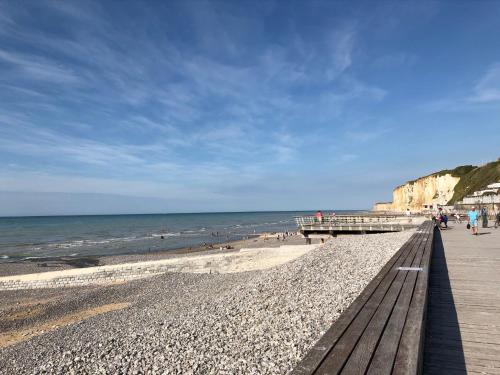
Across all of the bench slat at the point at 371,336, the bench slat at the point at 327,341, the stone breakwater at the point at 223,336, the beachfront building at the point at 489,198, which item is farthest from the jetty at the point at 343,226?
the bench slat at the point at 327,341

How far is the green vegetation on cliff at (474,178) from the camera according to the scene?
56338 millimetres

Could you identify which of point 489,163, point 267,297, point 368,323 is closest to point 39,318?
point 267,297

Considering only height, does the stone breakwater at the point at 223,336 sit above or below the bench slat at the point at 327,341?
below

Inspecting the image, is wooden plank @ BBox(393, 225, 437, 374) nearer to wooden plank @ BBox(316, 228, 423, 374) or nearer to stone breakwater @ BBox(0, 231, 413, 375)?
wooden plank @ BBox(316, 228, 423, 374)

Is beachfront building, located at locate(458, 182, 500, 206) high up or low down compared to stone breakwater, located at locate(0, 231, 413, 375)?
up

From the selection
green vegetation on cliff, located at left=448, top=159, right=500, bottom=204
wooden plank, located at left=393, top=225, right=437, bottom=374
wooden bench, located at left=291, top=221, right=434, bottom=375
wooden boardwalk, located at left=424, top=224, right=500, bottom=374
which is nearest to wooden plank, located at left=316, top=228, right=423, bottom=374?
wooden bench, located at left=291, top=221, right=434, bottom=375

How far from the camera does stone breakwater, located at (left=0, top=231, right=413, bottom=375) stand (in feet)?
17.0

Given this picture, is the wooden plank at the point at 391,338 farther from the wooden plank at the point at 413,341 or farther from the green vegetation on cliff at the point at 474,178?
the green vegetation on cliff at the point at 474,178

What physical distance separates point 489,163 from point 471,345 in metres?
74.3

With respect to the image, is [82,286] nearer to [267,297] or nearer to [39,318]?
[39,318]

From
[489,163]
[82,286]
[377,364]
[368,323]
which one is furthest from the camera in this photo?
[489,163]

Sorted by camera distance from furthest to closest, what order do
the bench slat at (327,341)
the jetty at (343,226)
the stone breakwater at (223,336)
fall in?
the jetty at (343,226) < the stone breakwater at (223,336) < the bench slat at (327,341)

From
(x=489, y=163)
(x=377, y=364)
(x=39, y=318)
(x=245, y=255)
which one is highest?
(x=489, y=163)

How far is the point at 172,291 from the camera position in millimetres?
16344
